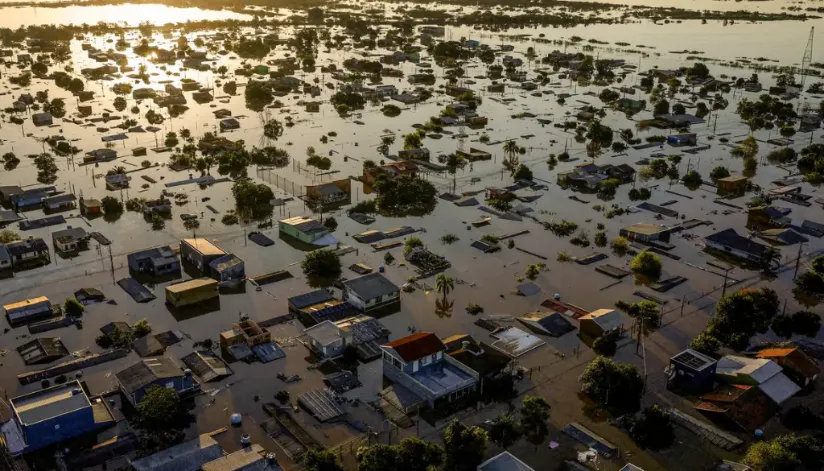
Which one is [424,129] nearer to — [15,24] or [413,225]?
[413,225]

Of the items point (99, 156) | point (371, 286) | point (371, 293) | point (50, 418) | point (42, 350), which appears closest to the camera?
point (50, 418)

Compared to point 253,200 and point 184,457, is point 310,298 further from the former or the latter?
point 253,200

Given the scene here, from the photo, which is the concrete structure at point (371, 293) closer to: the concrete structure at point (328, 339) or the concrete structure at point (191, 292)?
the concrete structure at point (328, 339)

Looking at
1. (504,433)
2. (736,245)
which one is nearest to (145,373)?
(504,433)

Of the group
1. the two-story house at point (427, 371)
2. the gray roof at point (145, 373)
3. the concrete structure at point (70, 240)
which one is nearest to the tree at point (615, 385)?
the two-story house at point (427, 371)

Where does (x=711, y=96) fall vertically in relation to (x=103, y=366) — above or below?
above

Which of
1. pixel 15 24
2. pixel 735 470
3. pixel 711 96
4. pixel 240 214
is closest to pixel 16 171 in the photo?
pixel 240 214
